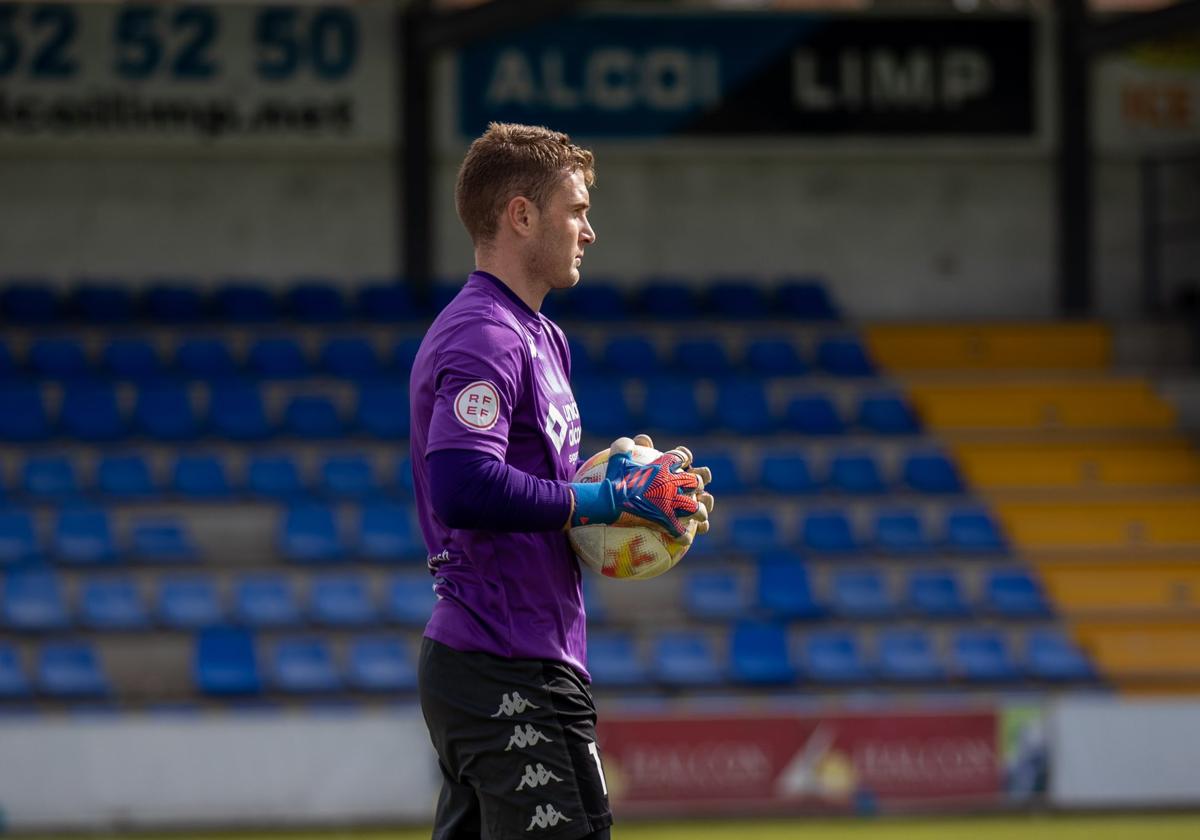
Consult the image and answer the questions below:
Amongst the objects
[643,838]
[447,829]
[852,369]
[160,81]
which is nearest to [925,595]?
[852,369]

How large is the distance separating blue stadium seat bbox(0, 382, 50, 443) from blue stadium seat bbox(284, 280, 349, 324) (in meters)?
2.28

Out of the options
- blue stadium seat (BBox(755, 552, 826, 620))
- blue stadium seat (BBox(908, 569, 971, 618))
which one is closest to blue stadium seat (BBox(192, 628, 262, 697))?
blue stadium seat (BBox(755, 552, 826, 620))

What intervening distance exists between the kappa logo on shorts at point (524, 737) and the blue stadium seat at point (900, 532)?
32.2 feet

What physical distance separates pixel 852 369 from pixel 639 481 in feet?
37.5

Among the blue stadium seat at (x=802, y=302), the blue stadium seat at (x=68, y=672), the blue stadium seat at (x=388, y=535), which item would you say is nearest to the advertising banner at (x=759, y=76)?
the blue stadium seat at (x=802, y=302)

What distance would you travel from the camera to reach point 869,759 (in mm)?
9438

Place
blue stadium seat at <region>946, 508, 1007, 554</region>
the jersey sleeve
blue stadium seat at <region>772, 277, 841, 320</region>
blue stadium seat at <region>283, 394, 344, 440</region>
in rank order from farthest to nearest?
blue stadium seat at <region>772, 277, 841, 320</region>, blue stadium seat at <region>283, 394, 344, 440</region>, blue stadium seat at <region>946, 508, 1007, 554</region>, the jersey sleeve

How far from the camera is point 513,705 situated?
298cm

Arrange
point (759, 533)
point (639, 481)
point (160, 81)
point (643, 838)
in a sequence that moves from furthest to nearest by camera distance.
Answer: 1. point (160, 81)
2. point (759, 533)
3. point (643, 838)
4. point (639, 481)

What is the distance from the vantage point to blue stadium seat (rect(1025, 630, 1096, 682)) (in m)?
11.7

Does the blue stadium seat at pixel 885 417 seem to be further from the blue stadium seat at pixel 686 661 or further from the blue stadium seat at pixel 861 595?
the blue stadium seat at pixel 686 661

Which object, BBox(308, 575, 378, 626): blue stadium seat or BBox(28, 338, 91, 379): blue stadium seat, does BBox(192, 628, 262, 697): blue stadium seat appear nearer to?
BBox(308, 575, 378, 626): blue stadium seat

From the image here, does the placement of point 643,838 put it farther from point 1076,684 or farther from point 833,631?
point 1076,684

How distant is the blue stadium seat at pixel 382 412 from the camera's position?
42.6 ft
